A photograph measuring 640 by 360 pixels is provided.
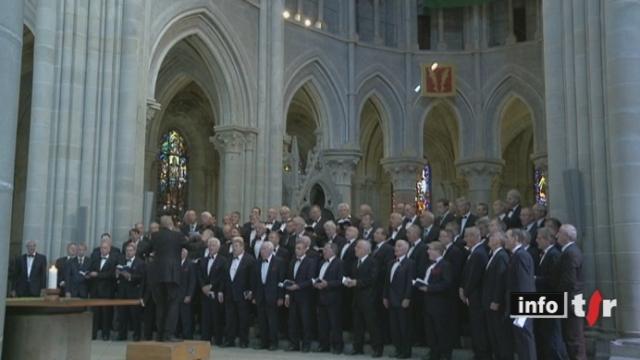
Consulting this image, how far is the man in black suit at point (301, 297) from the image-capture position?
29.6 feet

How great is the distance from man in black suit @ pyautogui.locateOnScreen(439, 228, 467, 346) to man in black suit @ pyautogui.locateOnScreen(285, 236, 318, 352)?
5.53ft

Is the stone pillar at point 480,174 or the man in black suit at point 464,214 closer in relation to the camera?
the man in black suit at point 464,214

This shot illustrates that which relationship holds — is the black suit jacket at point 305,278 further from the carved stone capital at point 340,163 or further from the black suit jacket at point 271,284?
the carved stone capital at point 340,163

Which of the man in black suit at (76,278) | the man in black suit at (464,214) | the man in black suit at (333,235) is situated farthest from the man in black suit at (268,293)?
the man in black suit at (76,278)

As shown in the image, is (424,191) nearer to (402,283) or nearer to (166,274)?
(402,283)

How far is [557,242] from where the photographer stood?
7605 mm

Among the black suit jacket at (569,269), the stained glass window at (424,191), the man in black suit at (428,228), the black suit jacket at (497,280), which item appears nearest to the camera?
the black suit jacket at (569,269)

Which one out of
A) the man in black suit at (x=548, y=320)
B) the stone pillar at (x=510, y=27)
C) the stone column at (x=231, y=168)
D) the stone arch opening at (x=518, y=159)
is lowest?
the man in black suit at (x=548, y=320)

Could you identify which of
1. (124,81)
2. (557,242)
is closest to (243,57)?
(124,81)

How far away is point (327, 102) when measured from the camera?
68.2 feet

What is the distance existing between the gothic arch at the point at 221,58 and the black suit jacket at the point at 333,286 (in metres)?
8.19

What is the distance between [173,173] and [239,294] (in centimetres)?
1435

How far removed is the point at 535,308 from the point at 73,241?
25.0ft

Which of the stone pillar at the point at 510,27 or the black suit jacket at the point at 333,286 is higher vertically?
the stone pillar at the point at 510,27
